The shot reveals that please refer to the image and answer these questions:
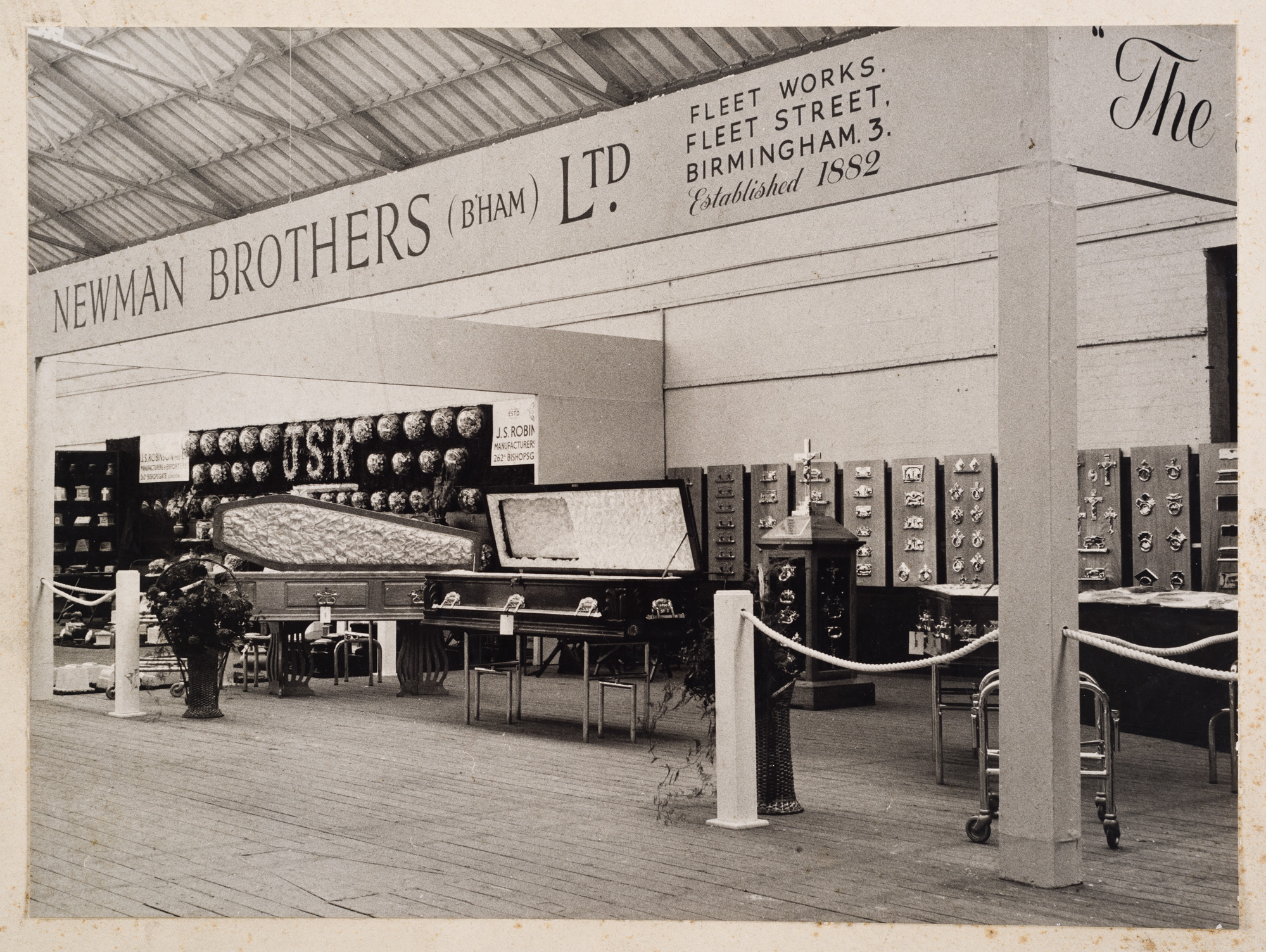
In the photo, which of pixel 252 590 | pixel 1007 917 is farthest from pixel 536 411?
pixel 1007 917

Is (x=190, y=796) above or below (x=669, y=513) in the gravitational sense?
below

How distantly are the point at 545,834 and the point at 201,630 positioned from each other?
4639 mm

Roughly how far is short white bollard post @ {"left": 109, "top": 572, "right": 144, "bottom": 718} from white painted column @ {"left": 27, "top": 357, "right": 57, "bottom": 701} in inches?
27.4

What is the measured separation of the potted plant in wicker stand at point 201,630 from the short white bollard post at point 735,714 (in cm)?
483

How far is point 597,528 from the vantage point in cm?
960

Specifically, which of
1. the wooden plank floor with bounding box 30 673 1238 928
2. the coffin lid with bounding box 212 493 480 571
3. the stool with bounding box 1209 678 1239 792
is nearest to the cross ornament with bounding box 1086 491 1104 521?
the wooden plank floor with bounding box 30 673 1238 928

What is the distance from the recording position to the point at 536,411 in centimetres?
1291

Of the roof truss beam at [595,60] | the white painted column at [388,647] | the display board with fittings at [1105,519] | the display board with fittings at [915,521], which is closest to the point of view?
the display board with fittings at [1105,519]

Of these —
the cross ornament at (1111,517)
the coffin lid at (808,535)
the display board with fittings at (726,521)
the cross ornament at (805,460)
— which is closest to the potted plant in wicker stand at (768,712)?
the coffin lid at (808,535)

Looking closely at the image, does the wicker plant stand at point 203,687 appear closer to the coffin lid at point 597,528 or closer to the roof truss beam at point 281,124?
the coffin lid at point 597,528

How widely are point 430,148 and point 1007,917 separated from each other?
10787 millimetres

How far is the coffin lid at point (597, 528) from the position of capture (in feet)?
29.7

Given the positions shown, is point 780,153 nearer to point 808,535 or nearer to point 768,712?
point 768,712

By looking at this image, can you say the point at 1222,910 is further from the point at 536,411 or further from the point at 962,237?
the point at 536,411
